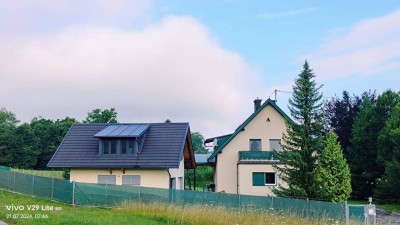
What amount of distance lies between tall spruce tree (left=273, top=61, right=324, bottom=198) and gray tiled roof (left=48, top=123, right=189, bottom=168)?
6.98 m

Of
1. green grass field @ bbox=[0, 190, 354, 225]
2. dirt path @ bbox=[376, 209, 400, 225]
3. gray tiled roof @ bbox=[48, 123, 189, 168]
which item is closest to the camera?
green grass field @ bbox=[0, 190, 354, 225]

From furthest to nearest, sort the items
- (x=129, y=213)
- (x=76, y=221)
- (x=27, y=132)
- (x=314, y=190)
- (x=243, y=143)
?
(x=27, y=132)
(x=243, y=143)
(x=314, y=190)
(x=129, y=213)
(x=76, y=221)

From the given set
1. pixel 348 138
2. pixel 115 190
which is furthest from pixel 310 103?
pixel 348 138

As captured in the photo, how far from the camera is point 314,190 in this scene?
25.9 meters

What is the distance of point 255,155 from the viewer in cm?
3669

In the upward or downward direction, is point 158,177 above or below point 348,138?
below

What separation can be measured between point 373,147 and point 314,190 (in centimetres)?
2410

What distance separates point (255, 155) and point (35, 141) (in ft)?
173

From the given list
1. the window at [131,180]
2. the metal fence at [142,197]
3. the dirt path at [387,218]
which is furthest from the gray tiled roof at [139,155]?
the dirt path at [387,218]

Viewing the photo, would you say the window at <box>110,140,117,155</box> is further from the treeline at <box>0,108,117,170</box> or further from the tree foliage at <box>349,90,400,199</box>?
the treeline at <box>0,108,117,170</box>

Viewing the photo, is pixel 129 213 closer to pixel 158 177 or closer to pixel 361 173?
pixel 158 177

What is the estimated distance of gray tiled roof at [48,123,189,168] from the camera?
95.1ft

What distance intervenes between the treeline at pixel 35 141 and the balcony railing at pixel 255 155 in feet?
128

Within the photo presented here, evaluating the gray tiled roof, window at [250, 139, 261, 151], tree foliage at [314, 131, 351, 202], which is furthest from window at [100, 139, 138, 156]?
tree foliage at [314, 131, 351, 202]
